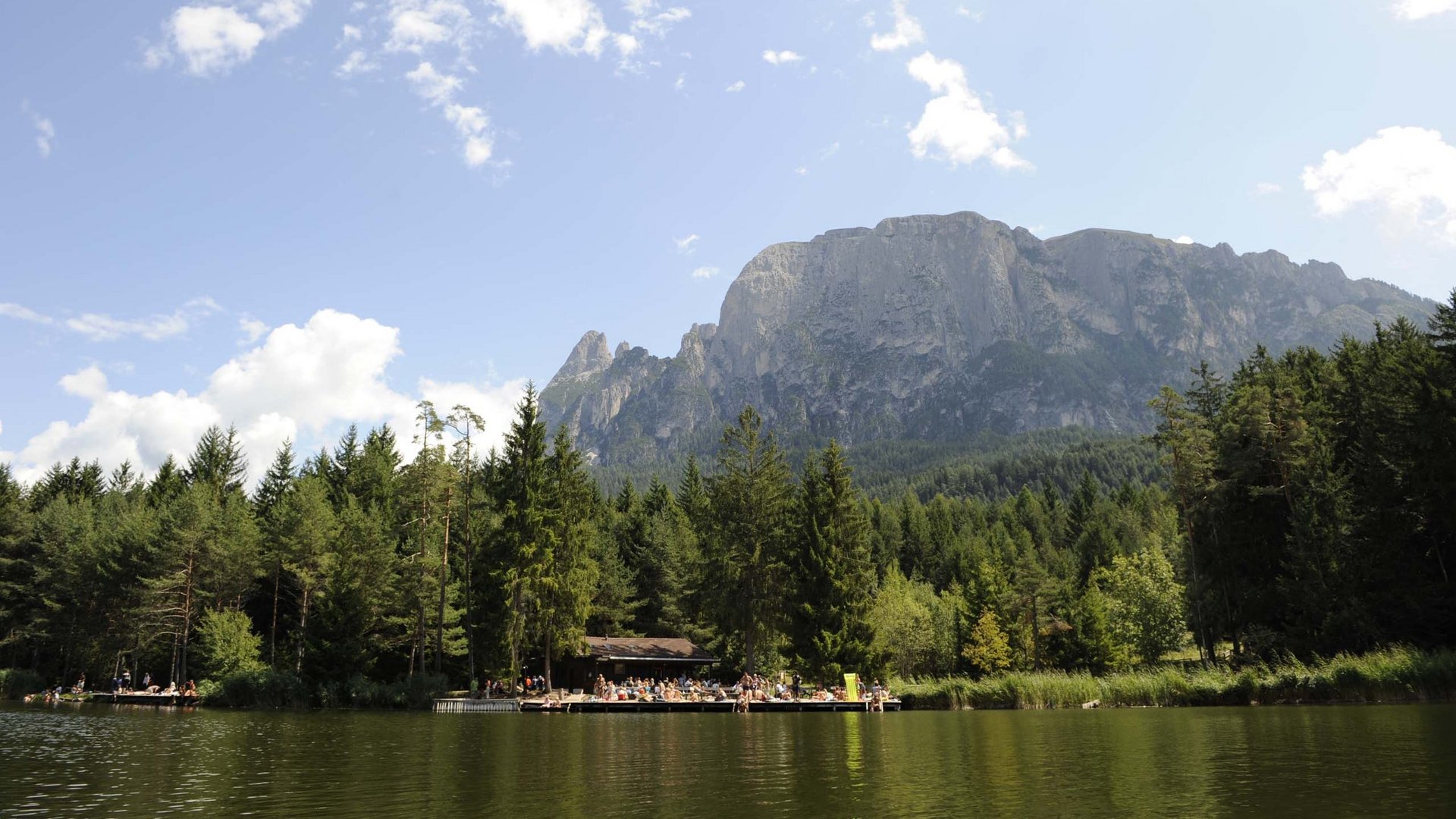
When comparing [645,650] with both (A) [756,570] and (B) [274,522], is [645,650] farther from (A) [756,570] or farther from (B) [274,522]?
(B) [274,522]

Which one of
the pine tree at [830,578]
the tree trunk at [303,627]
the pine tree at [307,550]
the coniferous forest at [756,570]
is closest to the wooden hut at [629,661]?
the coniferous forest at [756,570]

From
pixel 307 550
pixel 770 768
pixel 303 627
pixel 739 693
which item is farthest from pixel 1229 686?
pixel 307 550

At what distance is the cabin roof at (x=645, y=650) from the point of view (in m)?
52.4

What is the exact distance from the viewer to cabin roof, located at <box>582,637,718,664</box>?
5241 centimetres

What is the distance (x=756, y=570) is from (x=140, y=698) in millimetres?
37581

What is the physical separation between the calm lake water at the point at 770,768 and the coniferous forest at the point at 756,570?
12524 mm

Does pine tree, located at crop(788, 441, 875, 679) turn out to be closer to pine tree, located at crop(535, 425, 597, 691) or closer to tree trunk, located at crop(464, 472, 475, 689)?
pine tree, located at crop(535, 425, 597, 691)

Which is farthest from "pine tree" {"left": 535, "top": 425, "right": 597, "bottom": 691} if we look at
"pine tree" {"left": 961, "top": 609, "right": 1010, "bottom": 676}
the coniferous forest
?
"pine tree" {"left": 961, "top": 609, "right": 1010, "bottom": 676}

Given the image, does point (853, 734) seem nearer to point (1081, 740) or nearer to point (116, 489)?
point (1081, 740)

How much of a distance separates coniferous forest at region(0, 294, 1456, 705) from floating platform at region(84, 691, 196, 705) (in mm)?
2420

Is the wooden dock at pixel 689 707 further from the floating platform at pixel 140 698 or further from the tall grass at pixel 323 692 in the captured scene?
the floating platform at pixel 140 698

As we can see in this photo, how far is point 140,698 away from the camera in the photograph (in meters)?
50.0

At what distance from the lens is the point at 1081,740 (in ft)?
68.2

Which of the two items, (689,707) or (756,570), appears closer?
(689,707)
